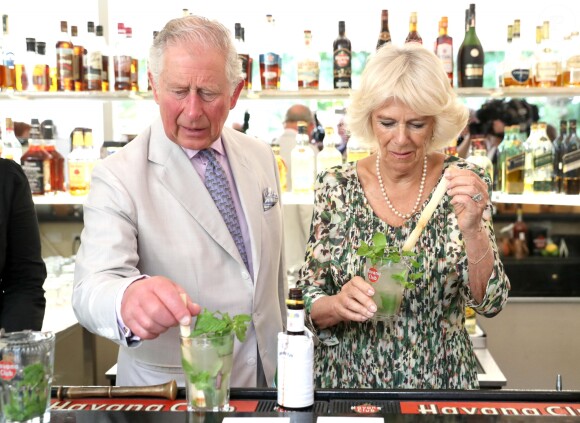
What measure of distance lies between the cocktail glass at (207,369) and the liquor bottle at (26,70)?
2.70 meters

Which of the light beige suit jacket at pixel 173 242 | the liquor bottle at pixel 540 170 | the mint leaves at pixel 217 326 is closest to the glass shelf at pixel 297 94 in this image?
the liquor bottle at pixel 540 170

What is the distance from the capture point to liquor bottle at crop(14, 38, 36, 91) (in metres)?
3.73

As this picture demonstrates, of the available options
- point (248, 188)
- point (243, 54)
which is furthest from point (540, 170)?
point (248, 188)

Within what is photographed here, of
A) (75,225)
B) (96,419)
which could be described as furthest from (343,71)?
(96,419)

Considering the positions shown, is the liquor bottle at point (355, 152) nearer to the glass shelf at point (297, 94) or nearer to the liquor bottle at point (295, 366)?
the glass shelf at point (297, 94)

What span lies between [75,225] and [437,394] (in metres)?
3.49

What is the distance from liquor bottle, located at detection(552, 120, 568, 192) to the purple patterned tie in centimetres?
200

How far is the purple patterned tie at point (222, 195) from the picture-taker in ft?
6.73

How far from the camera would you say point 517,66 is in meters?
3.62

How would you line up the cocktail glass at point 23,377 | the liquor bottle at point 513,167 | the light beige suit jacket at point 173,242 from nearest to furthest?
the cocktail glass at point 23,377
the light beige suit jacket at point 173,242
the liquor bottle at point 513,167

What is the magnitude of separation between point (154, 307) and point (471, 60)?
2768 millimetres

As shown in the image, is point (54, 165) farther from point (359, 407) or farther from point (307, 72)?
point (359, 407)

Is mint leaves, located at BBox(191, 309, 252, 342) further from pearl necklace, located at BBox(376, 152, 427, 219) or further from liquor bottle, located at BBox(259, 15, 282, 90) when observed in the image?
liquor bottle, located at BBox(259, 15, 282, 90)

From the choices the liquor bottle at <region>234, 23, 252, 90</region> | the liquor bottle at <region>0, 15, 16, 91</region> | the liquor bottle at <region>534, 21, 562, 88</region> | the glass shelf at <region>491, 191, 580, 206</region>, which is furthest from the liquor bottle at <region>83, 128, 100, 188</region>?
the liquor bottle at <region>534, 21, 562, 88</region>
